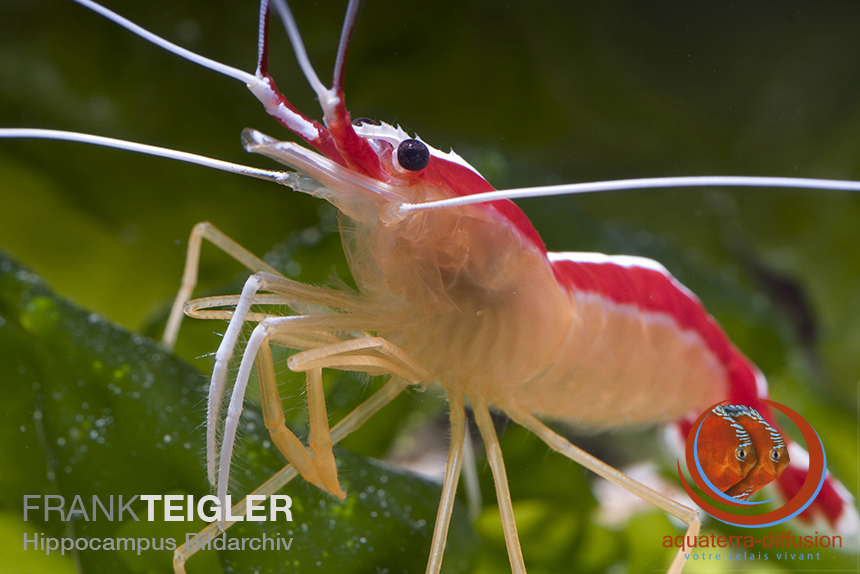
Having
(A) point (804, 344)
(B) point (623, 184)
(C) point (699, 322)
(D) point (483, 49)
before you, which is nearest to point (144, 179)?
(D) point (483, 49)

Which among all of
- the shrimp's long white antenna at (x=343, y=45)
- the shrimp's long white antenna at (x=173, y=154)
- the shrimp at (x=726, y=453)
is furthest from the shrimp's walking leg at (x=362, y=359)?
the shrimp at (x=726, y=453)

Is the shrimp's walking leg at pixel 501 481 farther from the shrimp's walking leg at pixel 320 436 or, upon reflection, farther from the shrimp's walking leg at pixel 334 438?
the shrimp's walking leg at pixel 320 436

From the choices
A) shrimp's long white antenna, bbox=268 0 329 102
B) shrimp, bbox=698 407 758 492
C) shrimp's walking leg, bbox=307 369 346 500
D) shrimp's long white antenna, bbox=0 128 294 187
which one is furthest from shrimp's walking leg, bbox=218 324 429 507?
shrimp, bbox=698 407 758 492

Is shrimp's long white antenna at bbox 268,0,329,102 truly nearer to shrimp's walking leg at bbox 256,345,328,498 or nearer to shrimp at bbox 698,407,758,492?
shrimp's walking leg at bbox 256,345,328,498

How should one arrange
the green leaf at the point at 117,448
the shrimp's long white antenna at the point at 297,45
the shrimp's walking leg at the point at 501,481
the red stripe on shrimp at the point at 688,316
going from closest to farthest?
the shrimp's long white antenna at the point at 297,45 < the green leaf at the point at 117,448 < the shrimp's walking leg at the point at 501,481 < the red stripe on shrimp at the point at 688,316

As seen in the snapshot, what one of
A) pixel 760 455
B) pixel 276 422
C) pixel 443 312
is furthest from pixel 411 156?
pixel 760 455
